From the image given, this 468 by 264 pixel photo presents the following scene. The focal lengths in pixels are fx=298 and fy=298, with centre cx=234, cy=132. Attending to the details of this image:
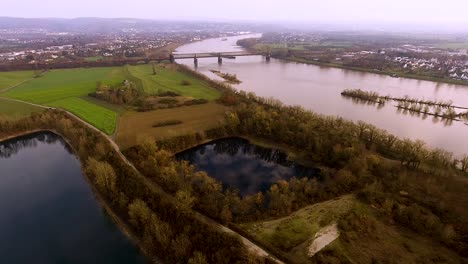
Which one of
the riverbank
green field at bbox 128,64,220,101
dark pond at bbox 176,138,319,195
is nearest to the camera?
dark pond at bbox 176,138,319,195

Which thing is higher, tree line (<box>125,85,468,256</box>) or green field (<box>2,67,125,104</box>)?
green field (<box>2,67,125,104</box>)

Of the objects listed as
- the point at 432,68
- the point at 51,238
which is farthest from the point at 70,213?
the point at 432,68

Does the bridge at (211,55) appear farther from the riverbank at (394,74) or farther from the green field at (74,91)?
the green field at (74,91)

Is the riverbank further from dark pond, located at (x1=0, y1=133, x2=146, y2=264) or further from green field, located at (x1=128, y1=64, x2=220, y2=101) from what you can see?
dark pond, located at (x1=0, y1=133, x2=146, y2=264)

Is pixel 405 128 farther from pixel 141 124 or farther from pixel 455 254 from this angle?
pixel 141 124

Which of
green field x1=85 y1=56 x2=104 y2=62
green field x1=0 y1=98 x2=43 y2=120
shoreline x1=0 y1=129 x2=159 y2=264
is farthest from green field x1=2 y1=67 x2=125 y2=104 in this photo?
shoreline x1=0 y1=129 x2=159 y2=264
